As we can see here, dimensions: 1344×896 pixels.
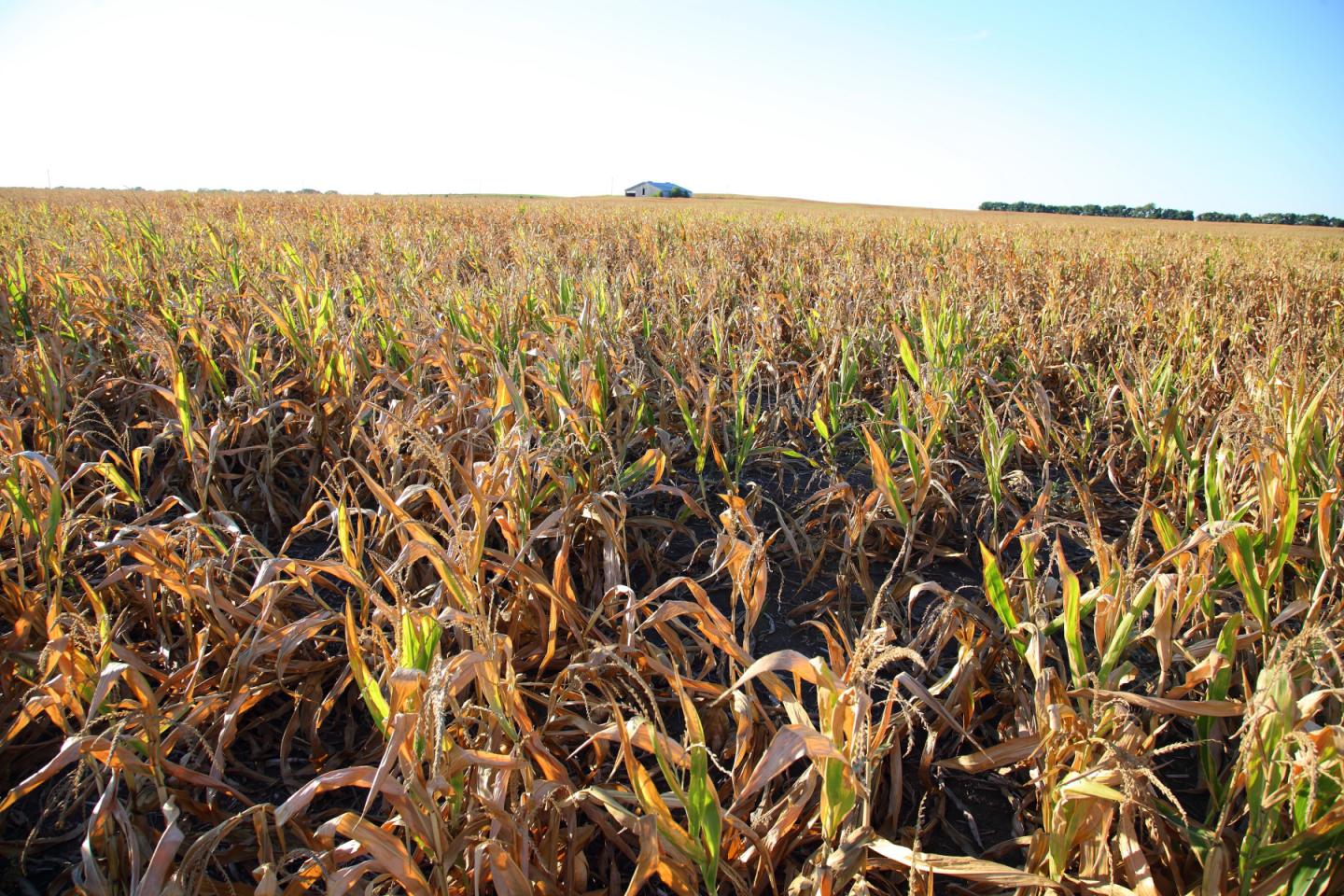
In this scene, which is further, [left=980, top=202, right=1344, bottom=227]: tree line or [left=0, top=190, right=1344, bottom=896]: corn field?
[left=980, top=202, right=1344, bottom=227]: tree line

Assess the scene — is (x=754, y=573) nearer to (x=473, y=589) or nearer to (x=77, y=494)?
(x=473, y=589)

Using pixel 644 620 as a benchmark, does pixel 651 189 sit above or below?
above

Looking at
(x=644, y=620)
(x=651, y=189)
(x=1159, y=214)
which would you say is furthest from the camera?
(x=651, y=189)

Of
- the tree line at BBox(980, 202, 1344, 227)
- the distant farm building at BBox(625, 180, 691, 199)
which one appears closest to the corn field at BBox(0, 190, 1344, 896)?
the tree line at BBox(980, 202, 1344, 227)

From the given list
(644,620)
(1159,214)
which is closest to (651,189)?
(1159,214)

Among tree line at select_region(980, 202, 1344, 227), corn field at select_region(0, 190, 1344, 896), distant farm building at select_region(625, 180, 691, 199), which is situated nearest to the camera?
corn field at select_region(0, 190, 1344, 896)

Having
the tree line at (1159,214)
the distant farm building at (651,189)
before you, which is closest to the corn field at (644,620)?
the tree line at (1159,214)

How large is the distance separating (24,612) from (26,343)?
6.60ft

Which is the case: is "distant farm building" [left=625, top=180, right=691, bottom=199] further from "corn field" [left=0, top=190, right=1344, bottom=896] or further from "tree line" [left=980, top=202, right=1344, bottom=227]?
"corn field" [left=0, top=190, right=1344, bottom=896]

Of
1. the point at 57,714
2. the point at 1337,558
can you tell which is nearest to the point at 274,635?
the point at 57,714

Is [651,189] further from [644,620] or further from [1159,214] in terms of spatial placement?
[644,620]

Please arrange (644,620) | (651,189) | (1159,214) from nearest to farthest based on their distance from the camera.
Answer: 1. (644,620)
2. (1159,214)
3. (651,189)

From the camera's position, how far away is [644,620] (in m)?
1.79

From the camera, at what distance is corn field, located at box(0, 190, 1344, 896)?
44.9 inches
